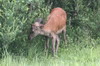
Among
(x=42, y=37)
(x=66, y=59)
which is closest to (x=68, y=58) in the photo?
(x=66, y=59)

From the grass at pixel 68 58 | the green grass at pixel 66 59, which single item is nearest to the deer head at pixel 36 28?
the grass at pixel 68 58

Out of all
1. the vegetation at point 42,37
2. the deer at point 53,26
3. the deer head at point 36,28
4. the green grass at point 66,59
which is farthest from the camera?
the deer at point 53,26

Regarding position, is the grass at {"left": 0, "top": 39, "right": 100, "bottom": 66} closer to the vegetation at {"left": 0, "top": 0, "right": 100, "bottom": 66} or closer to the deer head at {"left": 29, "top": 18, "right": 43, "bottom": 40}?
the vegetation at {"left": 0, "top": 0, "right": 100, "bottom": 66}

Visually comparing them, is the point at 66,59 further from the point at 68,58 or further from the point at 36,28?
the point at 36,28

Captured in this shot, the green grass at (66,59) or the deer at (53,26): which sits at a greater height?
the deer at (53,26)

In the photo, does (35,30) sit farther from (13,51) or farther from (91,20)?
(91,20)

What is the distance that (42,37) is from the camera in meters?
13.4

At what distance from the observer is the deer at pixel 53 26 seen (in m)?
12.2

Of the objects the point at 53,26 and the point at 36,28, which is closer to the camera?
the point at 36,28

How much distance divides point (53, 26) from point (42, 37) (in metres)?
0.88

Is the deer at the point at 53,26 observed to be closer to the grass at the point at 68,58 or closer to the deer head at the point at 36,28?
the deer head at the point at 36,28

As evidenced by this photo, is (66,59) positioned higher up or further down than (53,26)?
further down

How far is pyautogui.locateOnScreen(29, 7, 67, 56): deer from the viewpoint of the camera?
40.1 feet

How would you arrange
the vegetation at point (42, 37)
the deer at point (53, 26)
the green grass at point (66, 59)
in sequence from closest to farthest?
1. the green grass at point (66, 59)
2. the vegetation at point (42, 37)
3. the deer at point (53, 26)
